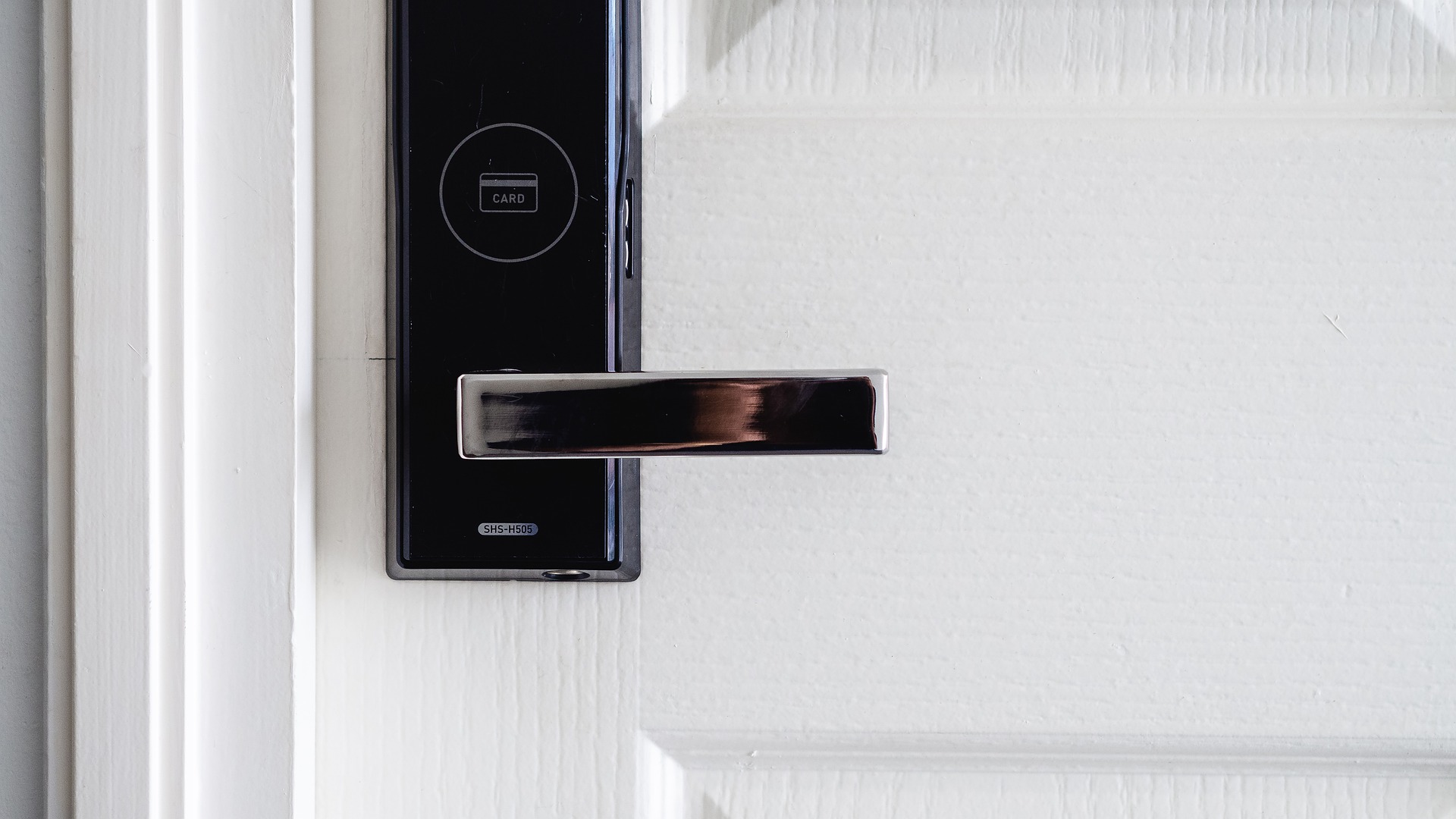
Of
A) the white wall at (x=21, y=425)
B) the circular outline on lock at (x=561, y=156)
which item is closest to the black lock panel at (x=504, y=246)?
the circular outline on lock at (x=561, y=156)

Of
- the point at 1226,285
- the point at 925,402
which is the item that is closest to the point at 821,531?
the point at 925,402

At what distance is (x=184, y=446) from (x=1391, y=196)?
1.28 ft

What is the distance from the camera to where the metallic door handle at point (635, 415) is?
10.2 inches

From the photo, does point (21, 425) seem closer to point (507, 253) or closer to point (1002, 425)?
point (507, 253)

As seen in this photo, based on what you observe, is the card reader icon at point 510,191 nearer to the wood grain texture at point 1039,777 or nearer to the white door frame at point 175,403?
the white door frame at point 175,403

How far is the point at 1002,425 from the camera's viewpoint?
30cm

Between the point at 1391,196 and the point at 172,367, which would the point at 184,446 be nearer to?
the point at 172,367

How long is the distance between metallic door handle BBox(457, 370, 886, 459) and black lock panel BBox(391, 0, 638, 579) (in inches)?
0.9

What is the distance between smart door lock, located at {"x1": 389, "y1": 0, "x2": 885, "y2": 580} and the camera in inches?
10.9

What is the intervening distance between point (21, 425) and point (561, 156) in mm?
185

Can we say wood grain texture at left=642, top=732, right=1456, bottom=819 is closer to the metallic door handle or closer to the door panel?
the door panel

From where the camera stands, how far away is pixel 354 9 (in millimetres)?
295

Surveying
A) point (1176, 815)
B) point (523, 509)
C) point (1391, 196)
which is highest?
point (1391, 196)

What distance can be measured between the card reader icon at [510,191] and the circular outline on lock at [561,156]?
1 cm
